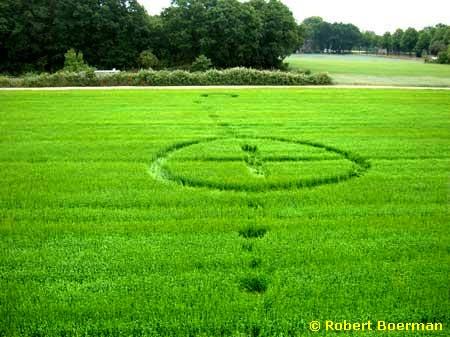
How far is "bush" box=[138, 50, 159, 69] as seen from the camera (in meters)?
55.5

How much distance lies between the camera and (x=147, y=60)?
2183 inches

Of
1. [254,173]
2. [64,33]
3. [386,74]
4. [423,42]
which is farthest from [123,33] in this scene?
[423,42]

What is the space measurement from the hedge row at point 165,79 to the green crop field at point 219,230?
16.0 metres

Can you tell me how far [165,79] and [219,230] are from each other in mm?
25258

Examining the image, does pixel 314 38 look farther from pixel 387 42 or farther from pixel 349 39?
pixel 387 42

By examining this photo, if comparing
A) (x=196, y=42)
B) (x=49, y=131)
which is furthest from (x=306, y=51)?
(x=49, y=131)

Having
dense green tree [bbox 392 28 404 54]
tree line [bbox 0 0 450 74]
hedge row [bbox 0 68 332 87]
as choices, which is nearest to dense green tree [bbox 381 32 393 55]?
dense green tree [bbox 392 28 404 54]

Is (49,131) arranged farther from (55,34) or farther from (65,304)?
(55,34)

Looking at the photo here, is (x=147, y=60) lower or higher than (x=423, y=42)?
lower

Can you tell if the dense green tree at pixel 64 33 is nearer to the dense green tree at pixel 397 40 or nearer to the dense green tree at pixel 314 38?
the dense green tree at pixel 314 38

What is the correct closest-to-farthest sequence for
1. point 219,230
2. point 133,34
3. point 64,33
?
point 219,230
point 64,33
point 133,34

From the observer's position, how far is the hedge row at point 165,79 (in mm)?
29125

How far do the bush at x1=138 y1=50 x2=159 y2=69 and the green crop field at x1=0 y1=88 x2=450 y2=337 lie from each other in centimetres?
4276

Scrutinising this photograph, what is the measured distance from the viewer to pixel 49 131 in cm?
1402
